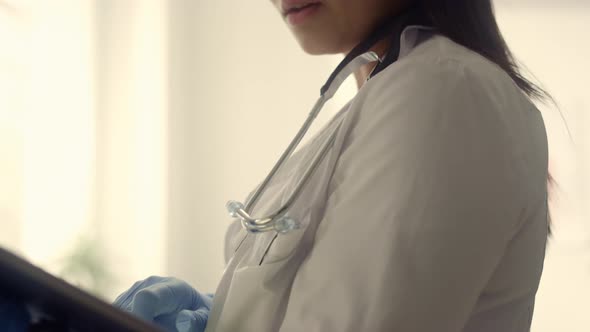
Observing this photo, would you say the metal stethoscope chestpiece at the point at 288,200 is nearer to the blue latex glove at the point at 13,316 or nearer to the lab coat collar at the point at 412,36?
the lab coat collar at the point at 412,36

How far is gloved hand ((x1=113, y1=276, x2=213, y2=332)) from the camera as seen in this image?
2.31 ft

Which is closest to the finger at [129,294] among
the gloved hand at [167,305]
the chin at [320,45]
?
the gloved hand at [167,305]

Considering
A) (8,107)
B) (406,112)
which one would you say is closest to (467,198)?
(406,112)

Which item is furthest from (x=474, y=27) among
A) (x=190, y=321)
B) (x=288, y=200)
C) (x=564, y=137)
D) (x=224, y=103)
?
(x=224, y=103)

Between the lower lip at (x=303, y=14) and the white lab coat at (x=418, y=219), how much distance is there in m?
0.19

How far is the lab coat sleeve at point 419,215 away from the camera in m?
0.52

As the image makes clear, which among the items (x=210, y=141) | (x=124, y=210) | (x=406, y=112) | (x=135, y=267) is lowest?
(x=135, y=267)

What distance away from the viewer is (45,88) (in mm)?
2102

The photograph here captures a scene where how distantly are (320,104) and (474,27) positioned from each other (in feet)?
0.70

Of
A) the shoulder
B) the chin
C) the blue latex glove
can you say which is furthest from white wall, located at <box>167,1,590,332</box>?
the blue latex glove

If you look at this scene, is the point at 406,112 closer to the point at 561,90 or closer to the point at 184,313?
the point at 184,313

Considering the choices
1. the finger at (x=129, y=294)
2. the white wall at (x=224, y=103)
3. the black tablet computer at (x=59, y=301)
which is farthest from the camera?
the white wall at (x=224, y=103)

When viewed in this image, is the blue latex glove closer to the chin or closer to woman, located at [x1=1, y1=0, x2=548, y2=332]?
woman, located at [x1=1, y1=0, x2=548, y2=332]

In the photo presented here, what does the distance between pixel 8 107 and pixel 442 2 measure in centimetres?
164
